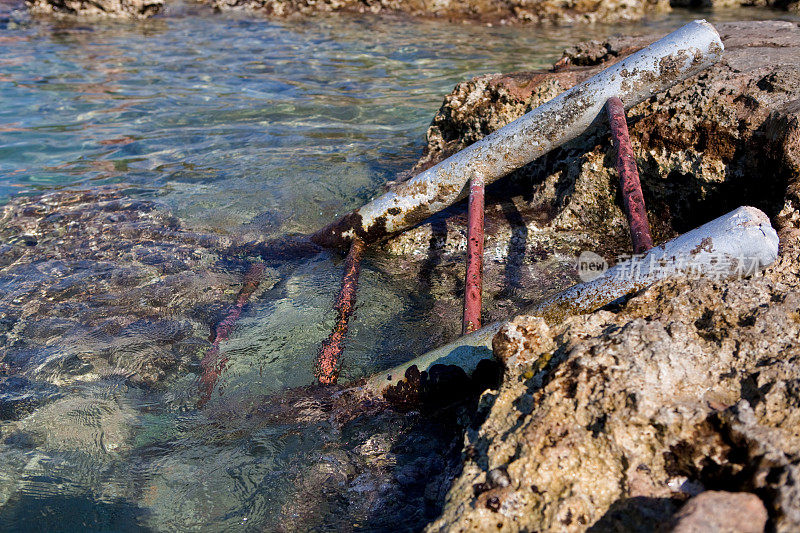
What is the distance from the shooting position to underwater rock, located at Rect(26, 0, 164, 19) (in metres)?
12.4

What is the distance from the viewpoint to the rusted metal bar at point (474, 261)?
238 centimetres

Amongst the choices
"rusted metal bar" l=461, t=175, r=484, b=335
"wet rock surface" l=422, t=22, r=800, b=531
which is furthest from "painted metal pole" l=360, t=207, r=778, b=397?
"rusted metal bar" l=461, t=175, r=484, b=335

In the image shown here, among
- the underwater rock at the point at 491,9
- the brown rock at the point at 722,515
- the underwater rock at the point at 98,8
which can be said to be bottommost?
the brown rock at the point at 722,515

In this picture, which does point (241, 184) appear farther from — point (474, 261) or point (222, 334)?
point (474, 261)

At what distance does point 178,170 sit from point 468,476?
14.8ft

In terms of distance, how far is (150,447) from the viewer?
7.54 feet

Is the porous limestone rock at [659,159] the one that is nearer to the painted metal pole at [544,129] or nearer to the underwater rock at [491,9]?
the painted metal pole at [544,129]

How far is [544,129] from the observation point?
9.79ft

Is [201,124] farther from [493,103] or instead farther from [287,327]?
[287,327]

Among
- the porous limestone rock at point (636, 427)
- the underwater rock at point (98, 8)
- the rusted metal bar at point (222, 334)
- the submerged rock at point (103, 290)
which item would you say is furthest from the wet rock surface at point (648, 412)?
the underwater rock at point (98, 8)

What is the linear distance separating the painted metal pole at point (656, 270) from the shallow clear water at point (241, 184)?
0.86 feet

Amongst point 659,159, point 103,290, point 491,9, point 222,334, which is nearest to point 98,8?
point 491,9

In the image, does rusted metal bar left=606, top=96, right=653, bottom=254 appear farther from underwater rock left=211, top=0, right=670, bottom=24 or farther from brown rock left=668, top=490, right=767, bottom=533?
underwater rock left=211, top=0, right=670, bottom=24

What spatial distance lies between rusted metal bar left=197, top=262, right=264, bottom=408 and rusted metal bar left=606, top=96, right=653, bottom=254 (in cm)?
179
